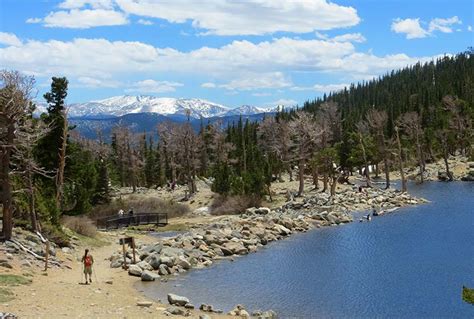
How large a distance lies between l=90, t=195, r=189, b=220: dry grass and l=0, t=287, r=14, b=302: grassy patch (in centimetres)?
3783

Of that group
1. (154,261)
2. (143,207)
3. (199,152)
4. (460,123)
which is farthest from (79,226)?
(460,123)

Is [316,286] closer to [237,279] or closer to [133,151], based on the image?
[237,279]

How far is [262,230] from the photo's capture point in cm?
4322

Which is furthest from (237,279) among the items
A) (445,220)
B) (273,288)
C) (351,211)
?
(351,211)

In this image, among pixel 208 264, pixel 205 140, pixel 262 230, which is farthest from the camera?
pixel 205 140

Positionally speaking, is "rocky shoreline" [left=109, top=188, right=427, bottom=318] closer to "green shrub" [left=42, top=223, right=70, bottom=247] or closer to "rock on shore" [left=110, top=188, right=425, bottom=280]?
"rock on shore" [left=110, top=188, right=425, bottom=280]

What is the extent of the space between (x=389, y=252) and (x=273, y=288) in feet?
37.6

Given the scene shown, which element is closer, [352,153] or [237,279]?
[237,279]

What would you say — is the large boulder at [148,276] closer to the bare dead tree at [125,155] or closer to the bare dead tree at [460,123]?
the bare dead tree at [125,155]

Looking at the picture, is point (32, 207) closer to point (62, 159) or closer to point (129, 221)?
point (62, 159)

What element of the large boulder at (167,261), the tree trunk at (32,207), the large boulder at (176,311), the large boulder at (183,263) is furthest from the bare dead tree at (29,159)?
the large boulder at (176,311)

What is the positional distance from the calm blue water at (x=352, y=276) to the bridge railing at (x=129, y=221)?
1861cm

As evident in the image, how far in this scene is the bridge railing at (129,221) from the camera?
53.0 m

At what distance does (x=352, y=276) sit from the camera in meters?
29.2
